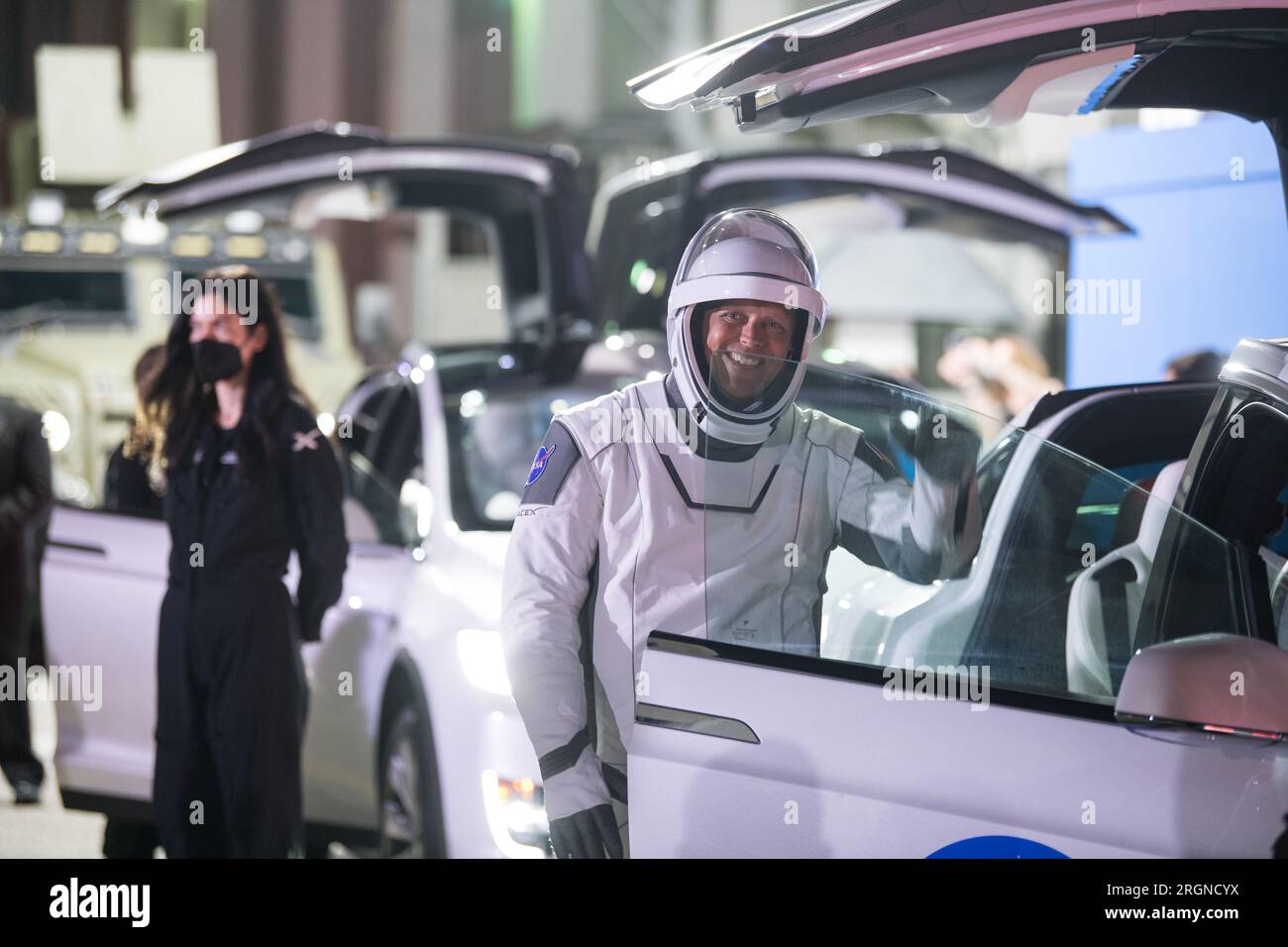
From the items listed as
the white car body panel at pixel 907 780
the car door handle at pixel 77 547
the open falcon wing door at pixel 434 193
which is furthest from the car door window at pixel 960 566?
the open falcon wing door at pixel 434 193

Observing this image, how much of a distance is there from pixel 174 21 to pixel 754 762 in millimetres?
17913

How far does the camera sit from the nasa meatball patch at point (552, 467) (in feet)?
9.53

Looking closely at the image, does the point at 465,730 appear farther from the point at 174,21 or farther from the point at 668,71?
the point at 174,21

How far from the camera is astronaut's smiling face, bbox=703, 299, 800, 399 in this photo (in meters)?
2.83

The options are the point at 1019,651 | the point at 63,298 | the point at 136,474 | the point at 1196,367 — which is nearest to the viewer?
the point at 1019,651

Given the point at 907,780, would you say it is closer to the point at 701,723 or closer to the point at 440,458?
the point at 701,723

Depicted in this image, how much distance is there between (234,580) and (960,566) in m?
2.08

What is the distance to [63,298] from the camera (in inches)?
414

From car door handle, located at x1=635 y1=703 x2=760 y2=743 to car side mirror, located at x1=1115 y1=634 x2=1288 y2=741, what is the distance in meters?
0.57

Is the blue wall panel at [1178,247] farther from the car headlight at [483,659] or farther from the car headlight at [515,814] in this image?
the car headlight at [515,814]

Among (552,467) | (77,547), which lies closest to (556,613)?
(552,467)

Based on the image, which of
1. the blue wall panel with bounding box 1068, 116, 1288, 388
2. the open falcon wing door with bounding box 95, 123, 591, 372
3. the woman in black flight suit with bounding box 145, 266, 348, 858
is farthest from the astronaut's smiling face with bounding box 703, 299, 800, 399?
the blue wall panel with bounding box 1068, 116, 1288, 388

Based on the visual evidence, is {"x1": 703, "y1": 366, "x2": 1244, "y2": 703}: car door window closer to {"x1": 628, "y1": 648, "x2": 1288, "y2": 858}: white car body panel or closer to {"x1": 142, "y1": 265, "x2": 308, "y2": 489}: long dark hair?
{"x1": 628, "y1": 648, "x2": 1288, "y2": 858}: white car body panel
